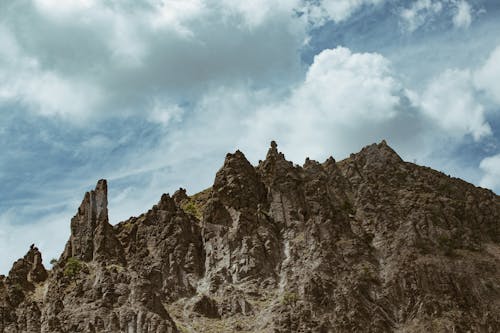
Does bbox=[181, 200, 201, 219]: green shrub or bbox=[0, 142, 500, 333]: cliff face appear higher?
bbox=[181, 200, 201, 219]: green shrub

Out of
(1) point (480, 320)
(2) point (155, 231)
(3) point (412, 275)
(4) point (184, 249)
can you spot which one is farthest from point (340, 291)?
(2) point (155, 231)

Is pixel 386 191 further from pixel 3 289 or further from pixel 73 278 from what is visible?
pixel 3 289

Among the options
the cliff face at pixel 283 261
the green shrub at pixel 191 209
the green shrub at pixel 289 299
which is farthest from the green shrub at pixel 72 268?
the green shrub at pixel 289 299

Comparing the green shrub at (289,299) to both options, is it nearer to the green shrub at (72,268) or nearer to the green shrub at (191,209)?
the green shrub at (72,268)

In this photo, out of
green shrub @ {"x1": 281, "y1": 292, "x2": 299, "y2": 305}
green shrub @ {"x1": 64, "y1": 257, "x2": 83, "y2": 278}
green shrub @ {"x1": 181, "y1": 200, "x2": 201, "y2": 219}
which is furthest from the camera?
green shrub @ {"x1": 181, "y1": 200, "x2": 201, "y2": 219}

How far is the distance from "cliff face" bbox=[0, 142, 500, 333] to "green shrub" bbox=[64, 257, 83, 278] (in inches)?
9.6

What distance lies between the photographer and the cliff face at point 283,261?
112m

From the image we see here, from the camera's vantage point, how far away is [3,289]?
125 meters

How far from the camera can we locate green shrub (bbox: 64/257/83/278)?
404 feet

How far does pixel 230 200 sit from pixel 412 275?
38978mm

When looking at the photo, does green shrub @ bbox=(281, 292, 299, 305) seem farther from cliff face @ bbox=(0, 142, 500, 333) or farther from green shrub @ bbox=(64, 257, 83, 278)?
green shrub @ bbox=(64, 257, 83, 278)

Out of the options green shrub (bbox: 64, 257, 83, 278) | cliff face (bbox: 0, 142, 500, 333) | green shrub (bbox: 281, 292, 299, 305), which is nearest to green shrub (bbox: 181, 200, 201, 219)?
cliff face (bbox: 0, 142, 500, 333)

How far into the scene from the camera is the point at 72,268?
124 meters

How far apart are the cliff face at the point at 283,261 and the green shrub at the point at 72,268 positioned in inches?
9.6
